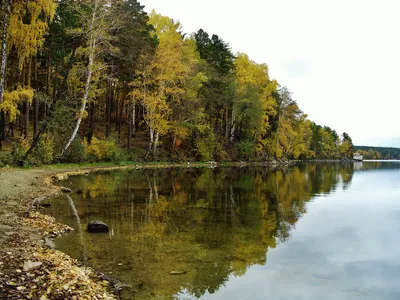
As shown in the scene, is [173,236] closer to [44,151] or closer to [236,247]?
[236,247]

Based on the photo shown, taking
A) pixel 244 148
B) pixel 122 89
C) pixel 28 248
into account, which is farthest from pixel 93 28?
pixel 244 148

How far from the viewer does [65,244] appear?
329 inches

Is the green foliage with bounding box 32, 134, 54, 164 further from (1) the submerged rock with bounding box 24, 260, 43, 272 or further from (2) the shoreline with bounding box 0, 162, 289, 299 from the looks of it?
(1) the submerged rock with bounding box 24, 260, 43, 272

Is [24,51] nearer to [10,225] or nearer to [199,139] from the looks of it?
[10,225]

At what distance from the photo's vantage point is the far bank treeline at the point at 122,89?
2538 cm

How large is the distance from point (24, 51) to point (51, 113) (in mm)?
4819

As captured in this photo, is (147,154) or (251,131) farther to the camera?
(251,131)

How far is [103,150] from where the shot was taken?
1390 inches

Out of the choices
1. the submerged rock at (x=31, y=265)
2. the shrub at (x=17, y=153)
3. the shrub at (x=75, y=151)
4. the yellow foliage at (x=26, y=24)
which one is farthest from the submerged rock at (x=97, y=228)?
the shrub at (x=75, y=151)

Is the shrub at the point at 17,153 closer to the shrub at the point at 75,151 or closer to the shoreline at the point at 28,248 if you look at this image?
the shrub at the point at 75,151

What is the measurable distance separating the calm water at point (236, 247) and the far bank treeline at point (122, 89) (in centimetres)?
1356

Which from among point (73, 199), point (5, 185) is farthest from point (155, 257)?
point (5, 185)

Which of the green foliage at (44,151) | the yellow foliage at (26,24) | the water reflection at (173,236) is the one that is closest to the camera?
the water reflection at (173,236)

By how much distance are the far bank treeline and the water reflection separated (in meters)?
11.9
